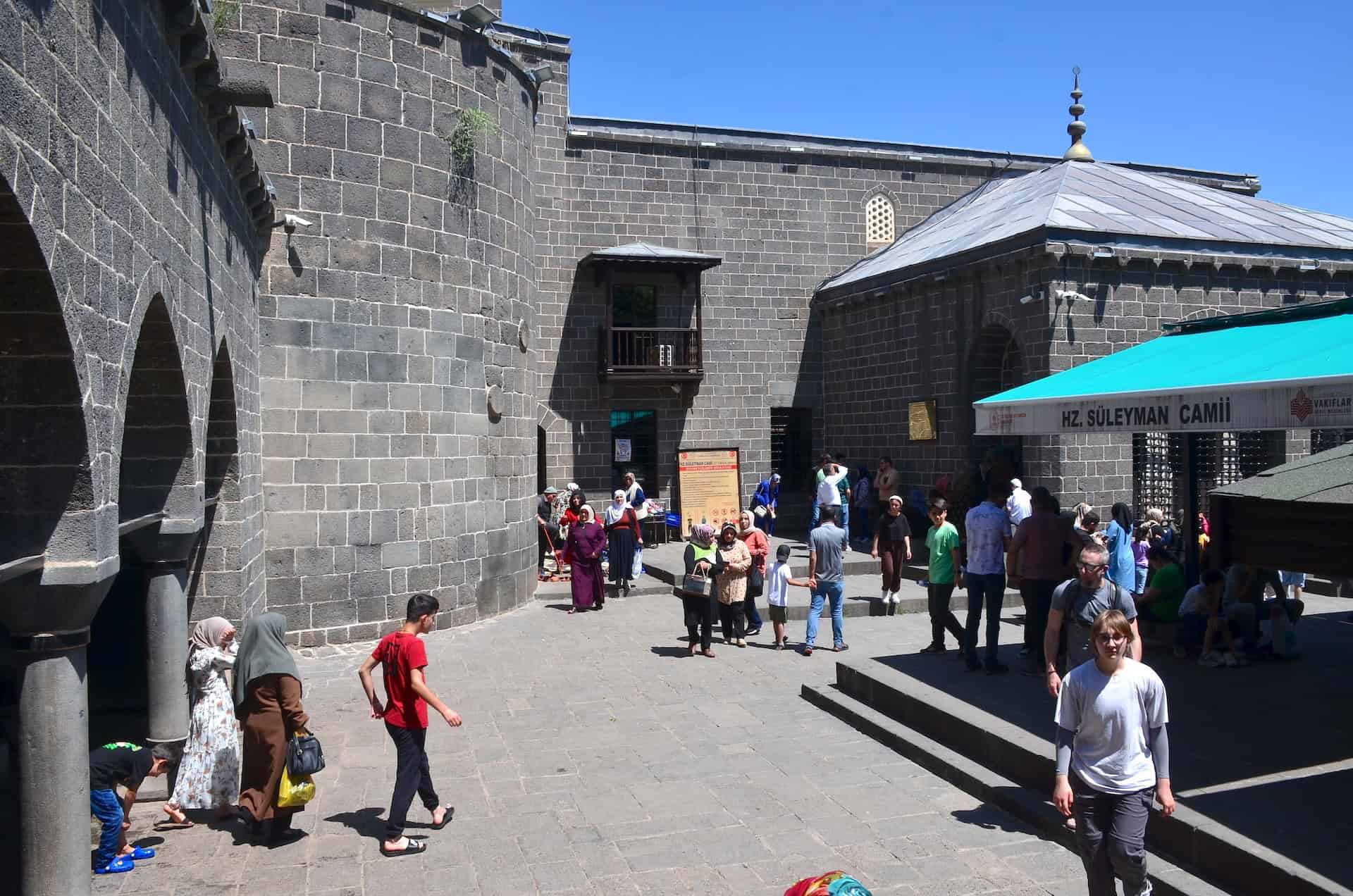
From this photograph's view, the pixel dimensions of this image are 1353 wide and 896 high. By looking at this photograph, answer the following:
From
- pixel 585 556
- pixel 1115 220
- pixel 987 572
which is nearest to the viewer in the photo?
pixel 987 572

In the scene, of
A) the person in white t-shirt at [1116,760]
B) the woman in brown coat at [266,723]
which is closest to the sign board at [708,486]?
the woman in brown coat at [266,723]

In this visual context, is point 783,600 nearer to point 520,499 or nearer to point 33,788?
point 520,499

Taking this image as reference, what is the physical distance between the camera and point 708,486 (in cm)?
2077

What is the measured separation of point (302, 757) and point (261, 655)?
657 mm

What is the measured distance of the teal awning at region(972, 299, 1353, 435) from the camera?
6523 millimetres

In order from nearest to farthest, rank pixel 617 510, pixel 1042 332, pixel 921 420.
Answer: pixel 1042 332
pixel 617 510
pixel 921 420

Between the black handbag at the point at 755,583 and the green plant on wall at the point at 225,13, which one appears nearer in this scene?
the green plant on wall at the point at 225,13

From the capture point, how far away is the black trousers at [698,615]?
11.1m

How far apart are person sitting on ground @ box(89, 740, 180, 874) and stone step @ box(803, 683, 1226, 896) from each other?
5065 millimetres

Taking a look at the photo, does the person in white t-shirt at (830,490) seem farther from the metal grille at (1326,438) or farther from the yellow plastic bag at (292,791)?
the yellow plastic bag at (292,791)

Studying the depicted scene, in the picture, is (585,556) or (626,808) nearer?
(626,808)

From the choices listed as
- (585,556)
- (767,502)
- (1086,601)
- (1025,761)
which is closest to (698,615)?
(585,556)

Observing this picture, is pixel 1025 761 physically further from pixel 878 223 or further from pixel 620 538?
pixel 878 223

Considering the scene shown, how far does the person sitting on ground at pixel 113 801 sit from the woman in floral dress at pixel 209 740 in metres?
0.38
